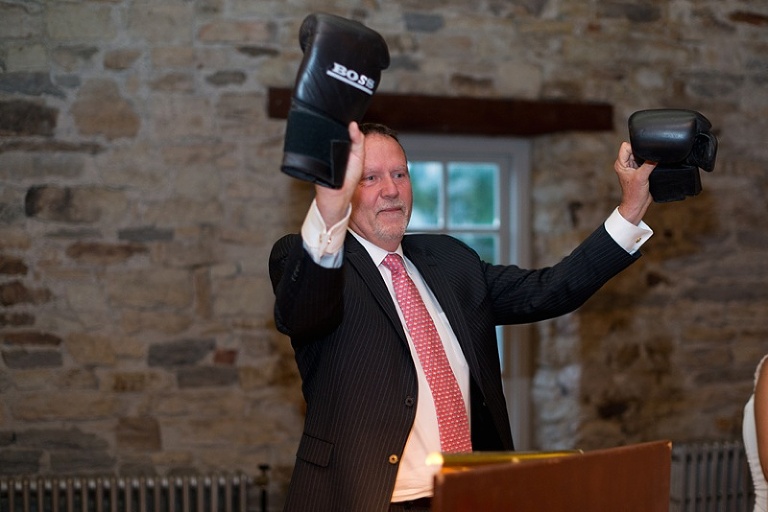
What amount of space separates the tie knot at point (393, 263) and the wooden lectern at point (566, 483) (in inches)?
30.0

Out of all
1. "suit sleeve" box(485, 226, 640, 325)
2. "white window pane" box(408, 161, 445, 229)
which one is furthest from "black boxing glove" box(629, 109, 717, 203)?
"white window pane" box(408, 161, 445, 229)

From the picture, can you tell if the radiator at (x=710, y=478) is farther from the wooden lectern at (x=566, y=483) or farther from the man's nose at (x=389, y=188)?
the wooden lectern at (x=566, y=483)

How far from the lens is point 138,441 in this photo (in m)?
3.43

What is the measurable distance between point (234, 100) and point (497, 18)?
3.86ft

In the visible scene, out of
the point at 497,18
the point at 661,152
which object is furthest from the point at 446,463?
the point at 497,18

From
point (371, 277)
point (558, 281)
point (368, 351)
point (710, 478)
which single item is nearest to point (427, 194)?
point (710, 478)

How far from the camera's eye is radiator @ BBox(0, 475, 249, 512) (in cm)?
325

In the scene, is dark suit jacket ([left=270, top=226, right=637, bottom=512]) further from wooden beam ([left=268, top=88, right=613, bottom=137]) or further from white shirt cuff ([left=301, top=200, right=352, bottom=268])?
wooden beam ([left=268, top=88, right=613, bottom=137])

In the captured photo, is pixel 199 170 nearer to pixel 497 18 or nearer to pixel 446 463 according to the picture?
pixel 497 18

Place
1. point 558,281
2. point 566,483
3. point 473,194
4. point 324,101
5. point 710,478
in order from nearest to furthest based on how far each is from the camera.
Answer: point 566,483 < point 324,101 < point 558,281 < point 710,478 < point 473,194

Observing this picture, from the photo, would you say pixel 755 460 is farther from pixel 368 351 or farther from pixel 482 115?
pixel 482 115

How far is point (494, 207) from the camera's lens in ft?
13.4

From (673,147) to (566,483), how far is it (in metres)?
0.90

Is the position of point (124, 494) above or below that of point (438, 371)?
below
